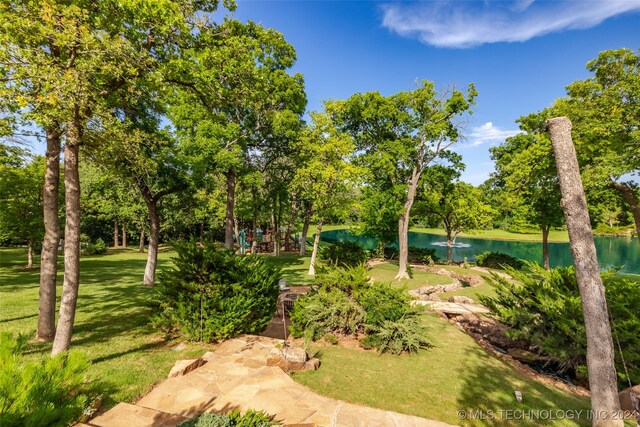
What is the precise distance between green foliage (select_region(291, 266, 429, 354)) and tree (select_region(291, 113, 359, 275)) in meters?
8.19

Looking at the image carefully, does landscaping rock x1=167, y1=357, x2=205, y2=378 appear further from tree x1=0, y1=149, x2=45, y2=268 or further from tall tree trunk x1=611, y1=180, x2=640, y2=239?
tall tree trunk x1=611, y1=180, x2=640, y2=239

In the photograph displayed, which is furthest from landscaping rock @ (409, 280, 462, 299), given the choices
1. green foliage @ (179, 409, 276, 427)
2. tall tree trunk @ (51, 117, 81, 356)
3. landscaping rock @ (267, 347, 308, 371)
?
tall tree trunk @ (51, 117, 81, 356)

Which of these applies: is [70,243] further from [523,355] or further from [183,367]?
[523,355]

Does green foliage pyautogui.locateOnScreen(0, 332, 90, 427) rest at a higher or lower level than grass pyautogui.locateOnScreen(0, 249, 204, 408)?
higher

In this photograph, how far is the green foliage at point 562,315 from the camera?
281 inches

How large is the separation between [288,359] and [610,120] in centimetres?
1970

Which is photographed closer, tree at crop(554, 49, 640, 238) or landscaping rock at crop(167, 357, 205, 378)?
landscaping rock at crop(167, 357, 205, 378)

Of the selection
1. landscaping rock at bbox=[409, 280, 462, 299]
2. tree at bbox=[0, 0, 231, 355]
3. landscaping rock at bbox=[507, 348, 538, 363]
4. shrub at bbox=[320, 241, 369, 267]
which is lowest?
landscaping rock at bbox=[507, 348, 538, 363]

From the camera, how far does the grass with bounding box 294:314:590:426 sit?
18.7ft

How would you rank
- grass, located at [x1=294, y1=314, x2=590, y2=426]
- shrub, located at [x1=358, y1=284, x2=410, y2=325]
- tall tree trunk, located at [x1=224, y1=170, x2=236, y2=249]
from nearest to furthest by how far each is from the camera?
grass, located at [x1=294, y1=314, x2=590, y2=426]
shrub, located at [x1=358, y1=284, x2=410, y2=325]
tall tree trunk, located at [x1=224, y1=170, x2=236, y2=249]

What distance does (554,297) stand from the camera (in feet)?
28.9

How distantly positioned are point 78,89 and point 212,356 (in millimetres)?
6466

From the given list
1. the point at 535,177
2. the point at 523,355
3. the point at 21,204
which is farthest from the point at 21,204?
the point at 535,177

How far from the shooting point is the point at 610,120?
1523 centimetres
